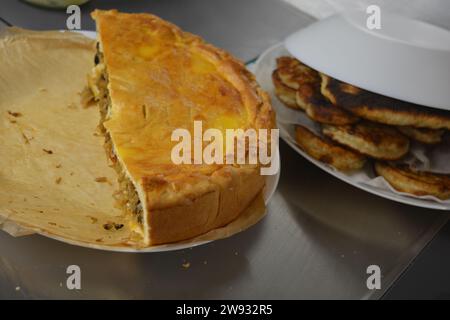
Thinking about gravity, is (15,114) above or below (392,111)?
below

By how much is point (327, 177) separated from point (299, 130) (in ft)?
0.45

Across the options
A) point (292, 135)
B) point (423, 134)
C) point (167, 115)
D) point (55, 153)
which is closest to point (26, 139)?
point (55, 153)

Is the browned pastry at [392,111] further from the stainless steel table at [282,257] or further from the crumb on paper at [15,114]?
the crumb on paper at [15,114]

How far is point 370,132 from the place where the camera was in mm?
1245

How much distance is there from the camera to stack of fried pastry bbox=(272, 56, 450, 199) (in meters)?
1.21

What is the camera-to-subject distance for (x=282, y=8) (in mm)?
2055

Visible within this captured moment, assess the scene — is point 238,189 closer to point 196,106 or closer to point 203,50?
point 196,106

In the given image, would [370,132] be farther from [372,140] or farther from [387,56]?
[387,56]

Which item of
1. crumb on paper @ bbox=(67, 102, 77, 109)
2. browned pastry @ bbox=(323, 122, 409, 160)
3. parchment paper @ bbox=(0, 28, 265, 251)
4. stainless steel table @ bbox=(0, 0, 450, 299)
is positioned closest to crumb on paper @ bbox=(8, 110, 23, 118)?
parchment paper @ bbox=(0, 28, 265, 251)

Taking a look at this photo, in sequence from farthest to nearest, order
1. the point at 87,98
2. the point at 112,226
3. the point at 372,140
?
the point at 87,98
the point at 372,140
the point at 112,226

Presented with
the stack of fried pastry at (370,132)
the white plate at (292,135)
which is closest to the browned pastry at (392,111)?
the stack of fried pastry at (370,132)

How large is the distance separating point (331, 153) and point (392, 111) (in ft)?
0.49
